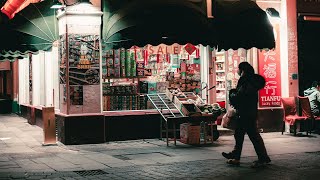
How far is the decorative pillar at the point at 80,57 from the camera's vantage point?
1302 centimetres

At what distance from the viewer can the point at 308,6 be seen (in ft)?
52.0

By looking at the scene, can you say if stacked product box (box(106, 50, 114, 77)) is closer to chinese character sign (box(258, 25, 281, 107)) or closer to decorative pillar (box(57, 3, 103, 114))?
decorative pillar (box(57, 3, 103, 114))

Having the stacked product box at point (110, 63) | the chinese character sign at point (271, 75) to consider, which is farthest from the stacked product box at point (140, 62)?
the chinese character sign at point (271, 75)

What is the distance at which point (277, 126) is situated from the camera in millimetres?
15750

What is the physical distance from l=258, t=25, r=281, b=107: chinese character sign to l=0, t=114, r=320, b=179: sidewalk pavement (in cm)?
146

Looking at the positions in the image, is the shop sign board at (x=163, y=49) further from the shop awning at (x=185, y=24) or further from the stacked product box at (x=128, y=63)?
the shop awning at (x=185, y=24)

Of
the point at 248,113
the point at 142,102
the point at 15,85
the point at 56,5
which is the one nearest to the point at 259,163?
the point at 248,113

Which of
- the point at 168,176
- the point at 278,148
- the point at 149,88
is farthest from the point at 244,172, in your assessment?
the point at 149,88

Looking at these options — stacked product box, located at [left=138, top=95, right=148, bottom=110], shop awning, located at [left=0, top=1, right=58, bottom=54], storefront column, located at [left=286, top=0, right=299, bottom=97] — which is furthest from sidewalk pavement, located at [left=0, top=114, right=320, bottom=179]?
shop awning, located at [left=0, top=1, right=58, bottom=54]

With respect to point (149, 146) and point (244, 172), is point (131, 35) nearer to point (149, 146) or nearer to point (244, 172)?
point (149, 146)

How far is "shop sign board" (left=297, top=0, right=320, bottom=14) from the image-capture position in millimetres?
15695

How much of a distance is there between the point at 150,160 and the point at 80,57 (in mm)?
3853

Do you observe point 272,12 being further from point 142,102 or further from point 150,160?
point 150,160

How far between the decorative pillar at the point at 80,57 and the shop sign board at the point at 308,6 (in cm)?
637
